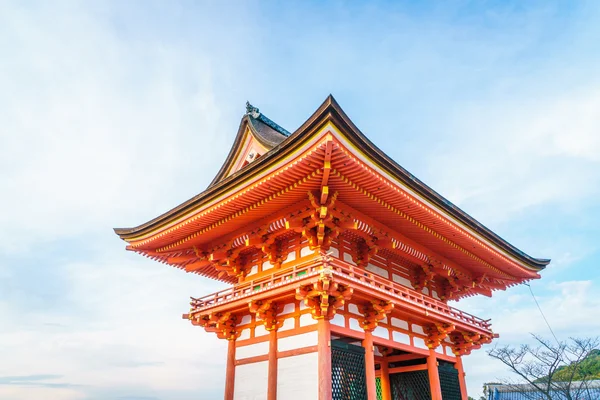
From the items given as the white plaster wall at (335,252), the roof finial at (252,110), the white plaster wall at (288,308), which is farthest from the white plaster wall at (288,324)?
the roof finial at (252,110)

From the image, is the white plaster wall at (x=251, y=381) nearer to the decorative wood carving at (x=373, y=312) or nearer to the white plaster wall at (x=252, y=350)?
the white plaster wall at (x=252, y=350)

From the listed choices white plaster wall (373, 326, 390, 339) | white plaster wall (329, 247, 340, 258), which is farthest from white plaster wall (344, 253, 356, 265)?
white plaster wall (373, 326, 390, 339)

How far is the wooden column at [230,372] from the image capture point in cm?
1242

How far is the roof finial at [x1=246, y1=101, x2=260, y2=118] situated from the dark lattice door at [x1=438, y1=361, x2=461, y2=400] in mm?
11802

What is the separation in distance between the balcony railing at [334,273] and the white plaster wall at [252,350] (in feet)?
5.33

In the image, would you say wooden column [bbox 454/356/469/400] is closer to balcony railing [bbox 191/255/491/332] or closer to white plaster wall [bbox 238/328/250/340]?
balcony railing [bbox 191/255/491/332]

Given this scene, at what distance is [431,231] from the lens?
44.7 feet

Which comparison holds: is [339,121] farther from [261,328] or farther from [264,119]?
[264,119]

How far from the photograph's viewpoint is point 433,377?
13547mm

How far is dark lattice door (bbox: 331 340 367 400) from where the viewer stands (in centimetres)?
1042

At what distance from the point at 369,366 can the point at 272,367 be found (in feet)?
8.66

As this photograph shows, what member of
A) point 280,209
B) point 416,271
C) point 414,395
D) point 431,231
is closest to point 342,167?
point 280,209

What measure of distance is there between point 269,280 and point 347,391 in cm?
355

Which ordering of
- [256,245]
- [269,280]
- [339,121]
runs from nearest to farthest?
[339,121]
[269,280]
[256,245]
